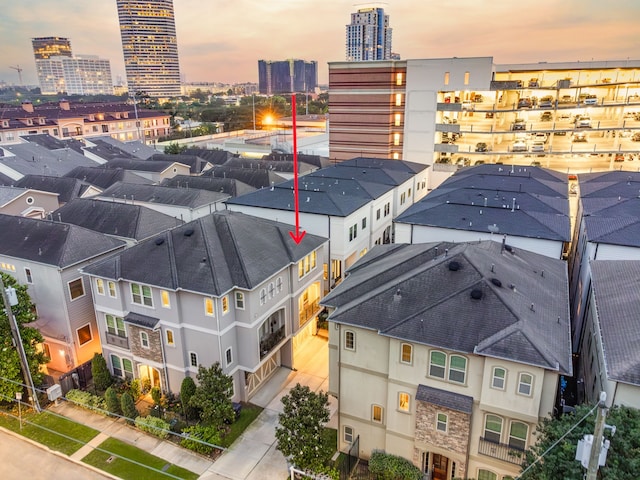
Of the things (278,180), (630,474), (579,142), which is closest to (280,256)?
(630,474)

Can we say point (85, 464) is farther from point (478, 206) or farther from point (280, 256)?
point (478, 206)

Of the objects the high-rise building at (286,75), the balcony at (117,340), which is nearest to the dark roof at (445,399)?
the high-rise building at (286,75)

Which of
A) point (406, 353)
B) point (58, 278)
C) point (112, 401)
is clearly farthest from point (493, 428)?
point (58, 278)

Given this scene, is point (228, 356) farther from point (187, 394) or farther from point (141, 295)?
point (141, 295)

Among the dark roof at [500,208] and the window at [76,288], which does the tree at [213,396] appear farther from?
the dark roof at [500,208]

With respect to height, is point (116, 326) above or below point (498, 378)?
below

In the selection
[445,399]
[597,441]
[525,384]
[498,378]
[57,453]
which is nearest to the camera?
[597,441]

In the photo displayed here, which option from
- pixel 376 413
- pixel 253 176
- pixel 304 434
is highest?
pixel 253 176
